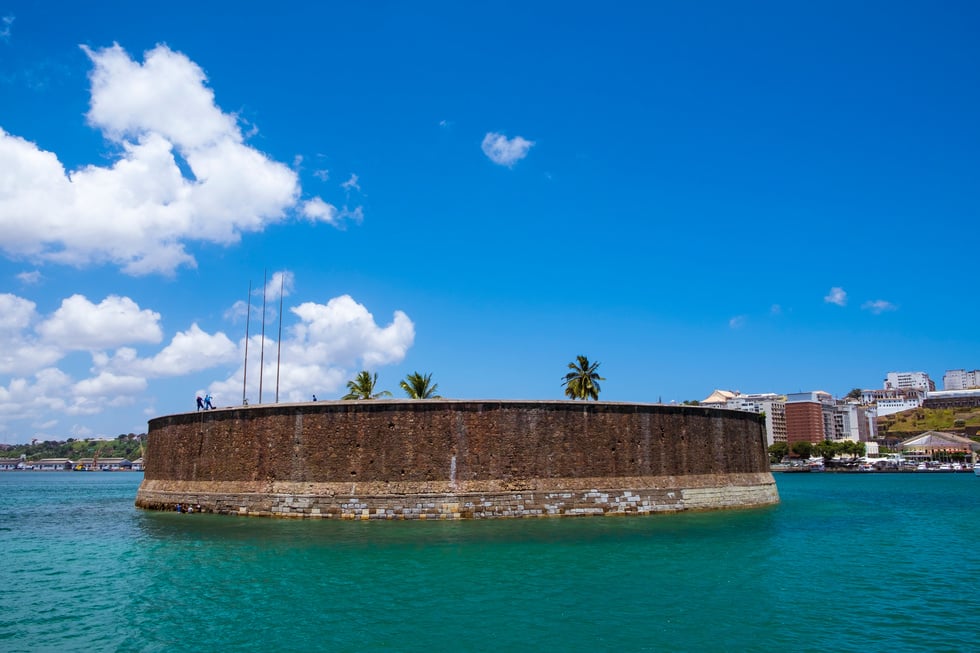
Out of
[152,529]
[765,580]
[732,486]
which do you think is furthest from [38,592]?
[732,486]

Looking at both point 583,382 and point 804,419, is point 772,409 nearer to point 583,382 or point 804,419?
point 804,419

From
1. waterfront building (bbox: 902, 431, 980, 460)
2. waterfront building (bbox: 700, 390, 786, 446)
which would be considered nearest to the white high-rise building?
waterfront building (bbox: 700, 390, 786, 446)

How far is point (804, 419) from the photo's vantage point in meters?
174

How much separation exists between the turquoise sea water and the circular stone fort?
132 cm

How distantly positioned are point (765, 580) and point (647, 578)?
340 centimetres

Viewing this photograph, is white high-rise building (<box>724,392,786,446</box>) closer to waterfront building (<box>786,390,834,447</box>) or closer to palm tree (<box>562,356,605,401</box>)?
waterfront building (<box>786,390,834,447</box>)

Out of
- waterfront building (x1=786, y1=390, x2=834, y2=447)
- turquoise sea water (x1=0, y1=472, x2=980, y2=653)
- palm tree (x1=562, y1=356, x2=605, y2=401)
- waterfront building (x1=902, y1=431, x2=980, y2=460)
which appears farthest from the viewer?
waterfront building (x1=786, y1=390, x2=834, y2=447)

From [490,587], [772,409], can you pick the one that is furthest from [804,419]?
[490,587]

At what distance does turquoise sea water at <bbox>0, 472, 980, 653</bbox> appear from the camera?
13.7 metres

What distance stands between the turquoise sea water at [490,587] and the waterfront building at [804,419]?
156618 mm

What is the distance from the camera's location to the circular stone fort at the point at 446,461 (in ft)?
98.7

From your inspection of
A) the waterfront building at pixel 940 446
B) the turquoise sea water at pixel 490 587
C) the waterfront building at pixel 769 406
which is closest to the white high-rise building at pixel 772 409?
the waterfront building at pixel 769 406

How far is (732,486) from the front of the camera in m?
36.2

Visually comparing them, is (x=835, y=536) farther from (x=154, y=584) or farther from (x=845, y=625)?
(x=154, y=584)
